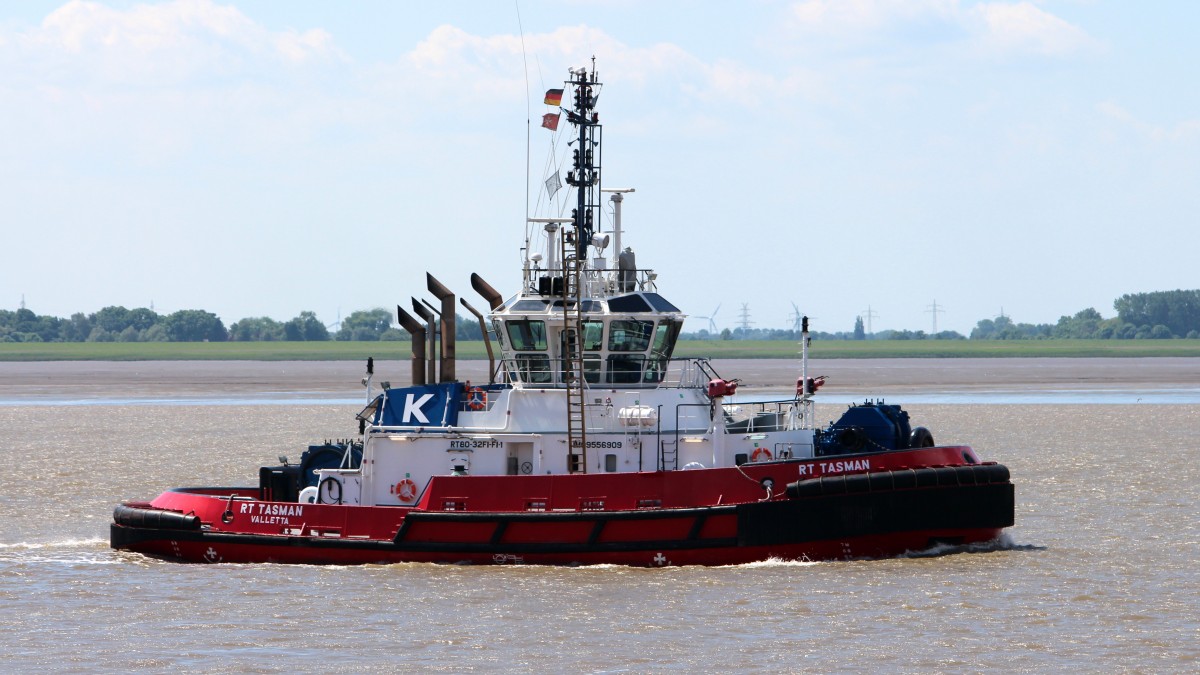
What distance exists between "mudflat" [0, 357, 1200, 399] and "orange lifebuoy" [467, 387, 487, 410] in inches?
1710

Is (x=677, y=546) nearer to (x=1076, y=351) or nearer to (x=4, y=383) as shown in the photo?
(x=4, y=383)

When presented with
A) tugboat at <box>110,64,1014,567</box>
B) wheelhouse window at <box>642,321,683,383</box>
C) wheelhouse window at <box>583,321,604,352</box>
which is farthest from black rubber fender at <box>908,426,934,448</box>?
wheelhouse window at <box>583,321,604,352</box>

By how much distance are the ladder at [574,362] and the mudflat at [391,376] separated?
A: 43.4 meters

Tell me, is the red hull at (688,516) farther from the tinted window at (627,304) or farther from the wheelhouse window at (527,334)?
the tinted window at (627,304)

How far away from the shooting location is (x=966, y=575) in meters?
17.6

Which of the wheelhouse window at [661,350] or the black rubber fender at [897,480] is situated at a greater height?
the wheelhouse window at [661,350]

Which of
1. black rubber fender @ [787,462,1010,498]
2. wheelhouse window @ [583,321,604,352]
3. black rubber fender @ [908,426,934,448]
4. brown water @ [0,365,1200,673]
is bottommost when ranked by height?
brown water @ [0,365,1200,673]

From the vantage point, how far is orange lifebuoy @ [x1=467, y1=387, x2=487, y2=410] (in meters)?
19.2

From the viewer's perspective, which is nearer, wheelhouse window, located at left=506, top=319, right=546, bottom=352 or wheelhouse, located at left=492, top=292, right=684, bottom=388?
wheelhouse, located at left=492, top=292, right=684, bottom=388

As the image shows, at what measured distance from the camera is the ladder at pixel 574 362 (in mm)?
18438

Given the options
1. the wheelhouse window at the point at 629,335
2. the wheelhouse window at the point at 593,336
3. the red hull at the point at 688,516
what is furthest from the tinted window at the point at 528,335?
the red hull at the point at 688,516

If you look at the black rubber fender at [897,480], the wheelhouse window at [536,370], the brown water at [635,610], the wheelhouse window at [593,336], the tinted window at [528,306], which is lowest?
the brown water at [635,610]

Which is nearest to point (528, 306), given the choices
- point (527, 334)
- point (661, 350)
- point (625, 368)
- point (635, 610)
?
point (527, 334)

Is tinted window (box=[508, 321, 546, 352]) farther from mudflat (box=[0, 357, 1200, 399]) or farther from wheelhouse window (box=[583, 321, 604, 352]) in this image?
mudflat (box=[0, 357, 1200, 399])
